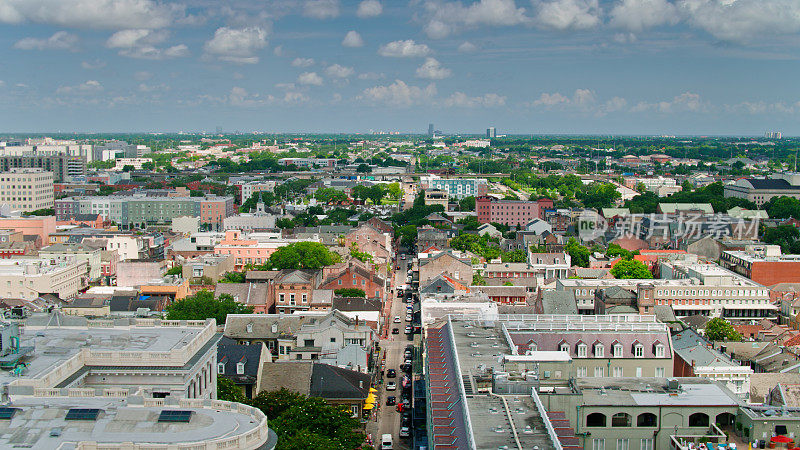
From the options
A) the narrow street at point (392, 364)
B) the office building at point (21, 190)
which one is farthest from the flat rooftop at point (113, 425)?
the office building at point (21, 190)

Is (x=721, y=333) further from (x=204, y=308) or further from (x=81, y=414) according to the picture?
(x=81, y=414)

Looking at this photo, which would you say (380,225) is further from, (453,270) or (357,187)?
(357,187)

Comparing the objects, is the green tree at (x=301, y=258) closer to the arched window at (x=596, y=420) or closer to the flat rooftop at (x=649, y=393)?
the flat rooftop at (x=649, y=393)

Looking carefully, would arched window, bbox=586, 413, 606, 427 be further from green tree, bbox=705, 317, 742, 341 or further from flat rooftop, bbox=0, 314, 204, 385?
green tree, bbox=705, 317, 742, 341

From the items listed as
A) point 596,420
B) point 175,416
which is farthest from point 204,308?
point 175,416

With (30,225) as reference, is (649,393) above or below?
above
